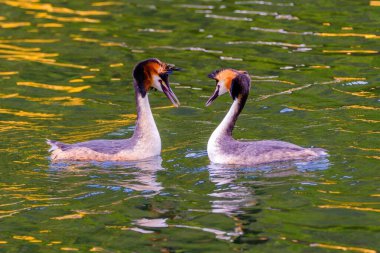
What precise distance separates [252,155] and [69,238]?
11.2 feet

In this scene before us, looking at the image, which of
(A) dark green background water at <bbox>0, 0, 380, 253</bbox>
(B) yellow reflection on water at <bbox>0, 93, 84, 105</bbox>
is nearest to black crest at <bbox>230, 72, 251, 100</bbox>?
(A) dark green background water at <bbox>0, 0, 380, 253</bbox>

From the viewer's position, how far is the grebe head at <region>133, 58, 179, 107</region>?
53.9 ft

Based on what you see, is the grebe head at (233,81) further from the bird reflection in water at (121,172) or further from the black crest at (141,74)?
the bird reflection in water at (121,172)

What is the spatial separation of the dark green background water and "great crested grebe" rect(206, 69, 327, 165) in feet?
0.64

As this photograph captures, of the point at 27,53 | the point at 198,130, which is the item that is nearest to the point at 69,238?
the point at 198,130

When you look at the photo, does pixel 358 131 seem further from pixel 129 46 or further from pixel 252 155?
pixel 129 46

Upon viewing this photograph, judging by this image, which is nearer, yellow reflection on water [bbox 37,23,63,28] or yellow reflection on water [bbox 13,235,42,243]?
yellow reflection on water [bbox 13,235,42,243]

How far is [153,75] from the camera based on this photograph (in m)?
16.5

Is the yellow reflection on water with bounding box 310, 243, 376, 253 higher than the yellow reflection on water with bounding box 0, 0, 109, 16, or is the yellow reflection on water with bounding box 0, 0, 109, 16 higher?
the yellow reflection on water with bounding box 0, 0, 109, 16

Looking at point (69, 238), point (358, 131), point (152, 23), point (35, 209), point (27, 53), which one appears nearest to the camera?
point (69, 238)

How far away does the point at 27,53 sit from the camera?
78.2 feet

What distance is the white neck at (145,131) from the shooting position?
16281 mm

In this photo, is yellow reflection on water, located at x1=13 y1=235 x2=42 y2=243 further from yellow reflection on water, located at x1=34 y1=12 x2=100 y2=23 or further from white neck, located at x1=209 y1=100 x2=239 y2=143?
yellow reflection on water, located at x1=34 y1=12 x2=100 y2=23

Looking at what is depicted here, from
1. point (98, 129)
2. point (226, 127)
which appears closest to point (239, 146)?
point (226, 127)
